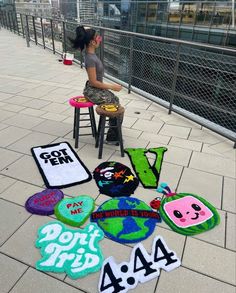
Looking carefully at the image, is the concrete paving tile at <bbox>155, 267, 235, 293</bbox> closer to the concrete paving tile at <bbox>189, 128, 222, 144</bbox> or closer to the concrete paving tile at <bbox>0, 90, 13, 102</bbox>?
the concrete paving tile at <bbox>189, 128, 222, 144</bbox>

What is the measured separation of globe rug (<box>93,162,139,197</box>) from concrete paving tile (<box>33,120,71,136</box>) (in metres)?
1.16

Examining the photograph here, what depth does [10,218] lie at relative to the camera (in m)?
2.18

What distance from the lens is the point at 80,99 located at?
127 inches

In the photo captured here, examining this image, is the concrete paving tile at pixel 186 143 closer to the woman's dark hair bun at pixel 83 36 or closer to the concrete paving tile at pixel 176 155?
the concrete paving tile at pixel 176 155

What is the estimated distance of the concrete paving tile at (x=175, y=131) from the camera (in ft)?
12.8

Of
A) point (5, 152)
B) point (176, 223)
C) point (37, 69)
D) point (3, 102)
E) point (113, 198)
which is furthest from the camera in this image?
point (37, 69)

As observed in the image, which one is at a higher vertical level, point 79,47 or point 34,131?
point 79,47

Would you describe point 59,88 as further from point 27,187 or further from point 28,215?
point 28,215

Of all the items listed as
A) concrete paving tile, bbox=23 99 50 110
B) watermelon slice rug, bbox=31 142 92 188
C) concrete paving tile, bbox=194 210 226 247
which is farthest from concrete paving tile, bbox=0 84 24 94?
concrete paving tile, bbox=194 210 226 247

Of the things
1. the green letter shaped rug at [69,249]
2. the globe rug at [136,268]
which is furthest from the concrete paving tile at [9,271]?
the globe rug at [136,268]

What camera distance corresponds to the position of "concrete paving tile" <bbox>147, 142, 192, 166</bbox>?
3152 millimetres

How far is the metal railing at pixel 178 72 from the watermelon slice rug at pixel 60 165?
2.32m

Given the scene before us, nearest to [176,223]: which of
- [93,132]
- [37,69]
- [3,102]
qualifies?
[93,132]

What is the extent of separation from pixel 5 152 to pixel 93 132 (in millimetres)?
1246
